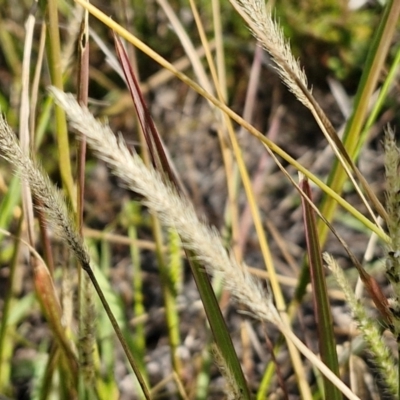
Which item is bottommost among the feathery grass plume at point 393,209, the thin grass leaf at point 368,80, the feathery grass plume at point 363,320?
the feathery grass plume at point 363,320

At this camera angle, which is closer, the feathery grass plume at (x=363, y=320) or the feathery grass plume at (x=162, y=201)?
the feathery grass plume at (x=162, y=201)

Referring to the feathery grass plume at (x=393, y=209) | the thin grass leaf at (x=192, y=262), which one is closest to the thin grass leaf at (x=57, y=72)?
the thin grass leaf at (x=192, y=262)

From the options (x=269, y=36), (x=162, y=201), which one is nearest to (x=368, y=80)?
(x=269, y=36)

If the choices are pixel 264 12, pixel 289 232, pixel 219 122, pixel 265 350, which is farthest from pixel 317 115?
pixel 289 232

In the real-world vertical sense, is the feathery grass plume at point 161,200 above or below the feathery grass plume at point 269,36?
below

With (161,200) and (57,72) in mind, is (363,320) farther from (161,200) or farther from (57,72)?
(57,72)

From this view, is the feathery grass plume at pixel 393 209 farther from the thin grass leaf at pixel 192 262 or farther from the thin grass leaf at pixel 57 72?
the thin grass leaf at pixel 57 72

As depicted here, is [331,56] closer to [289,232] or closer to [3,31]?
[289,232]
